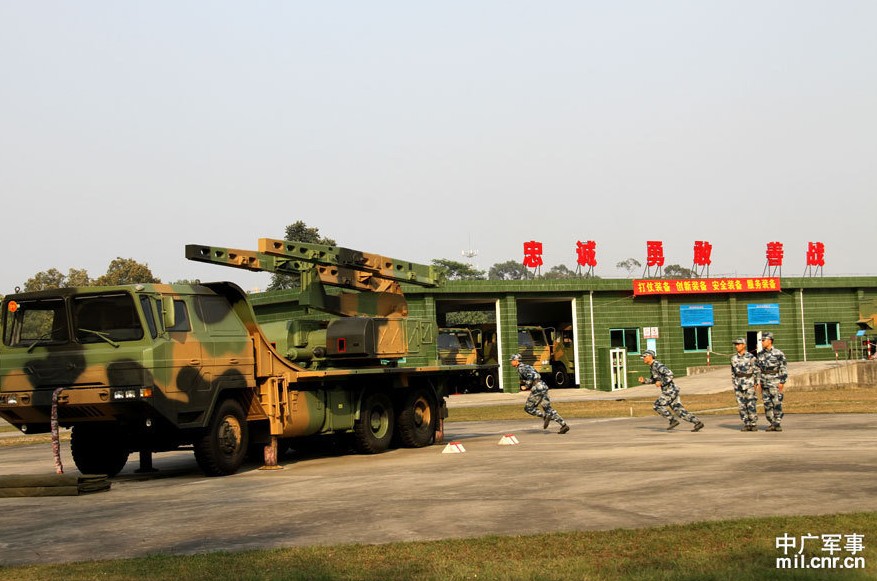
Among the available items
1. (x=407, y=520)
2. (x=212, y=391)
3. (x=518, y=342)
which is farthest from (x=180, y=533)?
(x=518, y=342)

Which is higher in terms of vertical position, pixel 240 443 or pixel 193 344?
pixel 193 344

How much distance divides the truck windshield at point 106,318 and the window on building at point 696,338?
38.6 m

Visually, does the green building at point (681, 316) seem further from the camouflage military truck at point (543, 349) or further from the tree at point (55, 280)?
the tree at point (55, 280)

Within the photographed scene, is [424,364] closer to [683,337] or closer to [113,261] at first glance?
[683,337]

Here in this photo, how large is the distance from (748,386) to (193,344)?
10.3 metres

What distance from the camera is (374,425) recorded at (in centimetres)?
1803

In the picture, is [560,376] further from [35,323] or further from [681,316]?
[35,323]

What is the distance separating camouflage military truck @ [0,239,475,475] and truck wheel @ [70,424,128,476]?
0.06 ft

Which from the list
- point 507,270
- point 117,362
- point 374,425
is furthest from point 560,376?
point 507,270

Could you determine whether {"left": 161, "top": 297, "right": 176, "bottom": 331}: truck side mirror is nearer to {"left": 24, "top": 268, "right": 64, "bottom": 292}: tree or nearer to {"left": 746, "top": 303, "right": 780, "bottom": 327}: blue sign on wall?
{"left": 746, "top": 303, "right": 780, "bottom": 327}: blue sign on wall

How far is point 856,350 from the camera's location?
158ft

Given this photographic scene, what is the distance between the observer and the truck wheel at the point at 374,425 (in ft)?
57.3

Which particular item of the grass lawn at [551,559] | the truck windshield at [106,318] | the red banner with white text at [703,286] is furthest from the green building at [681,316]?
the grass lawn at [551,559]

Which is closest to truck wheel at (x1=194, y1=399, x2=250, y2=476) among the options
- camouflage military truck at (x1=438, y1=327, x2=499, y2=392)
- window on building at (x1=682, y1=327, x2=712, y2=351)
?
camouflage military truck at (x1=438, y1=327, x2=499, y2=392)
